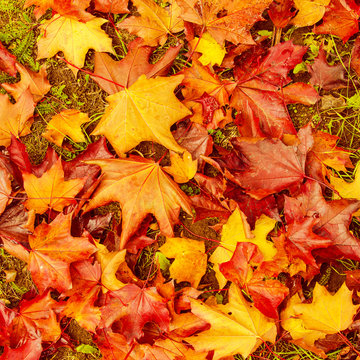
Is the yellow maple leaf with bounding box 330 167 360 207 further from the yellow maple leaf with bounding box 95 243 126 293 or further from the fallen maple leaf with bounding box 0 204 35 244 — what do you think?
the fallen maple leaf with bounding box 0 204 35 244

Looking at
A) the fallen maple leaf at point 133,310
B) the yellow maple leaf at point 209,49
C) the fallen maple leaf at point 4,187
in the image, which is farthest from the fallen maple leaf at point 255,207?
the fallen maple leaf at point 4,187

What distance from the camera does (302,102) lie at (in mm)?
1846

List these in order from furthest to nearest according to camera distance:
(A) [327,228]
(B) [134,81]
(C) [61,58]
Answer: (C) [61,58] → (B) [134,81] → (A) [327,228]

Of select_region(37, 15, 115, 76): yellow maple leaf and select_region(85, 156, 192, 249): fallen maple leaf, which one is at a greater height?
Answer: select_region(37, 15, 115, 76): yellow maple leaf

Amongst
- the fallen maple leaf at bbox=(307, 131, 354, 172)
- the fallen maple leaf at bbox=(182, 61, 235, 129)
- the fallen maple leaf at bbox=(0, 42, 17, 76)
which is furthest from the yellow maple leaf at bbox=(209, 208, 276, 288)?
the fallen maple leaf at bbox=(0, 42, 17, 76)

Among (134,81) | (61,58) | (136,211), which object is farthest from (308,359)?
(61,58)

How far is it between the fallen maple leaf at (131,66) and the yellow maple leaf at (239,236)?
0.80 metres

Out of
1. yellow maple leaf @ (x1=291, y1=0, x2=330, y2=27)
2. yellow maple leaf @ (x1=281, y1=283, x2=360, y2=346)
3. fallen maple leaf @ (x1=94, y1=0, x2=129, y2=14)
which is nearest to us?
yellow maple leaf @ (x1=281, y1=283, x2=360, y2=346)

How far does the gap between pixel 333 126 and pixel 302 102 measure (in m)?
0.22

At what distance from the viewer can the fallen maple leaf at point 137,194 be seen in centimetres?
170

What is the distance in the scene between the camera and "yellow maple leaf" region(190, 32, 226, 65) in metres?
1.86

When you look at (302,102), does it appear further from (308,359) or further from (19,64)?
(19,64)

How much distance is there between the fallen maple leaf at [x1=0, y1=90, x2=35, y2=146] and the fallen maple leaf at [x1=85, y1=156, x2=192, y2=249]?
57 cm

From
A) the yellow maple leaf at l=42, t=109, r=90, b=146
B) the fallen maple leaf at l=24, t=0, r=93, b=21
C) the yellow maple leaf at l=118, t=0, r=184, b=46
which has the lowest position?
the yellow maple leaf at l=42, t=109, r=90, b=146
